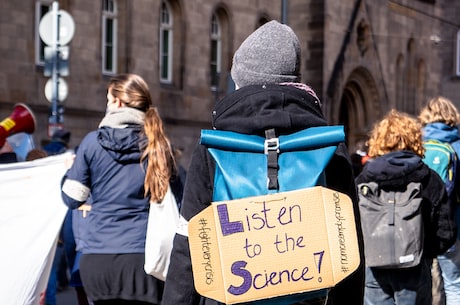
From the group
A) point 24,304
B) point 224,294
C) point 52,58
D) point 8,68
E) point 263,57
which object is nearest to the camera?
point 224,294

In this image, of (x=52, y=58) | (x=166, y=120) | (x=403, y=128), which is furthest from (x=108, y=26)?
(x=403, y=128)

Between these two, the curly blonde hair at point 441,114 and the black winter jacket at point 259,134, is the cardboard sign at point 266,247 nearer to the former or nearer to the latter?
the black winter jacket at point 259,134

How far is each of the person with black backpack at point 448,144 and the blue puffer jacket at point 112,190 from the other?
2.82 m

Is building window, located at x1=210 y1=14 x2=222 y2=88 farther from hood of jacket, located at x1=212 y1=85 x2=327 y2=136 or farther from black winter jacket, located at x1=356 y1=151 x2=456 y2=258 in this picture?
hood of jacket, located at x1=212 y1=85 x2=327 y2=136

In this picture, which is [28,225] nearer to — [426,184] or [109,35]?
[426,184]

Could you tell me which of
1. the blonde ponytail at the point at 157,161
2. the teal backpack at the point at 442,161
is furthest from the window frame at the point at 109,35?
the blonde ponytail at the point at 157,161

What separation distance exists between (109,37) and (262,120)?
20639 millimetres

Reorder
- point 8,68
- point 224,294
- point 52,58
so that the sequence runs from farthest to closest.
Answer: point 8,68
point 52,58
point 224,294

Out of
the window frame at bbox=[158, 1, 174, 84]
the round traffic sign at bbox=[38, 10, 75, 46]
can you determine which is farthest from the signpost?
the window frame at bbox=[158, 1, 174, 84]

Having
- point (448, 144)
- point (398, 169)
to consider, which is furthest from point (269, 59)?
point (448, 144)

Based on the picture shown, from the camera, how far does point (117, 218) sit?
5906 millimetres

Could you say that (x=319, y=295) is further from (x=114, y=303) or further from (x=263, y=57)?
(x=114, y=303)

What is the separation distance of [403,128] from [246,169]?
351cm

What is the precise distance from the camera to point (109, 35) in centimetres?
2378
